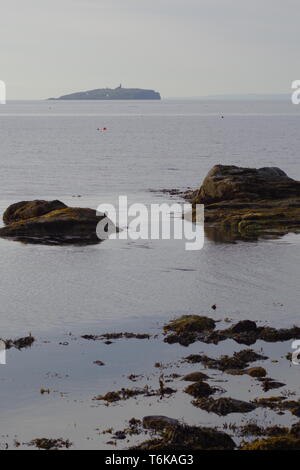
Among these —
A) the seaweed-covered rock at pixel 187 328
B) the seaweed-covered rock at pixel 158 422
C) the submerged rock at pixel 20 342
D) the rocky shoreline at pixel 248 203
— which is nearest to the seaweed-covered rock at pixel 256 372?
the seaweed-covered rock at pixel 187 328

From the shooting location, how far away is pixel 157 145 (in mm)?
181750

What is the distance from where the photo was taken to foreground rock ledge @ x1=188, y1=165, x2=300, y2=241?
58.3 metres

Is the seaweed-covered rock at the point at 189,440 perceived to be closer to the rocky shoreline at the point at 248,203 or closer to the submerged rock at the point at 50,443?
the submerged rock at the point at 50,443

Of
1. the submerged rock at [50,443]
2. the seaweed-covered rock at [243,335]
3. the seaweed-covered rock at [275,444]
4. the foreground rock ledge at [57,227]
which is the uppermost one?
the foreground rock ledge at [57,227]

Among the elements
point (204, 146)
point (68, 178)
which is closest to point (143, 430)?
point (68, 178)

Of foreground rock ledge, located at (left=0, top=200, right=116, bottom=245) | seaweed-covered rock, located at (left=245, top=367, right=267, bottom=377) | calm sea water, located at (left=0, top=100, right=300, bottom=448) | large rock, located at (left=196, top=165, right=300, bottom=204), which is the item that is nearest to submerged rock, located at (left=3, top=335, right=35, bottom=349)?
calm sea water, located at (left=0, top=100, right=300, bottom=448)

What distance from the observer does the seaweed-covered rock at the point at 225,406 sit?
24.3 meters

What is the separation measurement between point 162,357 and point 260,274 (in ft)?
50.7

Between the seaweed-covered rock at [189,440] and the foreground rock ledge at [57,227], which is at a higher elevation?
the foreground rock ledge at [57,227]

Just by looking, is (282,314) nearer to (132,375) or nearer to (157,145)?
(132,375)

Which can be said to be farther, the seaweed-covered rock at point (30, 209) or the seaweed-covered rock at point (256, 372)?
the seaweed-covered rock at point (30, 209)

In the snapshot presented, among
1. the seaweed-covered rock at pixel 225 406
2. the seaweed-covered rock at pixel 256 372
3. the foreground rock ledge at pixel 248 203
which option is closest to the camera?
the seaweed-covered rock at pixel 225 406

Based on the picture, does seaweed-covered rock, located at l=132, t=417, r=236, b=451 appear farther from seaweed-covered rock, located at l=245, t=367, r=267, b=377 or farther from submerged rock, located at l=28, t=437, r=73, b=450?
seaweed-covered rock, located at l=245, t=367, r=267, b=377

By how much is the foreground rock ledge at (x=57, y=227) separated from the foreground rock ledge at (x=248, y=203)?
8740 mm
